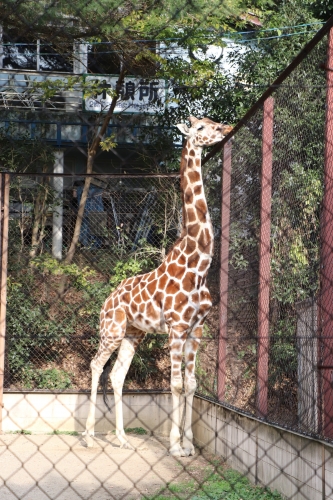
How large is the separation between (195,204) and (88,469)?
5.97 feet

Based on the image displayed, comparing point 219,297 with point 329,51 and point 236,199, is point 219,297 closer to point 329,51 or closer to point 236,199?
point 236,199

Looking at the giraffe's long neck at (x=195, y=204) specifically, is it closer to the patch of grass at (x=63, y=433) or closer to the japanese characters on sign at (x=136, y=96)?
the patch of grass at (x=63, y=433)

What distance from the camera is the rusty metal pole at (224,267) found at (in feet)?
15.5

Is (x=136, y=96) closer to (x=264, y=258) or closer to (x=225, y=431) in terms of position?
(x=225, y=431)

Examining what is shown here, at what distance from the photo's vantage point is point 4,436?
5906mm

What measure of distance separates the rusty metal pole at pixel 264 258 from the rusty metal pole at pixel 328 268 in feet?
2.44

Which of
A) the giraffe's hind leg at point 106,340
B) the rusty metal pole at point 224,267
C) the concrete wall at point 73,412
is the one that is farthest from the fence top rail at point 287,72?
the concrete wall at point 73,412

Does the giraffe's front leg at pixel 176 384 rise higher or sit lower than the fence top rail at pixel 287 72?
lower

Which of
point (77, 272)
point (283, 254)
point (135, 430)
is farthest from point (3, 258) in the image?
point (283, 254)

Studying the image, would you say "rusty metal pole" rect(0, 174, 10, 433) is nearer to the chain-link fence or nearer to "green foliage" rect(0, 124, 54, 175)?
the chain-link fence

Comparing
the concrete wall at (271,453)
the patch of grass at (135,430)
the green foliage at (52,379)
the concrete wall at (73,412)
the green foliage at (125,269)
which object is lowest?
the patch of grass at (135,430)

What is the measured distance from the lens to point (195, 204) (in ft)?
16.4

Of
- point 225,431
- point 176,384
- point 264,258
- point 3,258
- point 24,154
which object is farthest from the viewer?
point 24,154

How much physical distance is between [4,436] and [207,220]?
2448mm
